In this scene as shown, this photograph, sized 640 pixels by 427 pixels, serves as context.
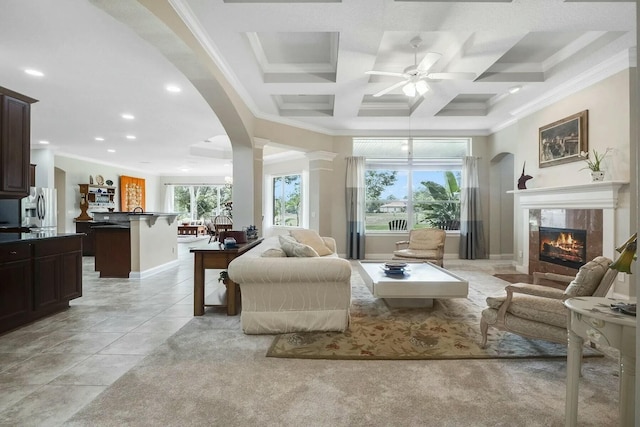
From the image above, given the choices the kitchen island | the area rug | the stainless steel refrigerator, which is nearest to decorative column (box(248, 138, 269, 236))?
the kitchen island

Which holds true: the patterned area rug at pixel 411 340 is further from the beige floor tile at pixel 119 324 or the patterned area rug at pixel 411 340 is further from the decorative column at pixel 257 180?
the decorative column at pixel 257 180

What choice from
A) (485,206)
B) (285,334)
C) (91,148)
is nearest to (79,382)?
(285,334)

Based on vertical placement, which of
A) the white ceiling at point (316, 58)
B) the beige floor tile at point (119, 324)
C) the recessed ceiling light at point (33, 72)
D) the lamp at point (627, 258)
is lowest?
the beige floor tile at point (119, 324)

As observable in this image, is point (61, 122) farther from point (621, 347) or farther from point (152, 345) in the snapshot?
point (621, 347)

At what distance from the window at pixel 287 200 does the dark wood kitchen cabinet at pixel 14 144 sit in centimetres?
613

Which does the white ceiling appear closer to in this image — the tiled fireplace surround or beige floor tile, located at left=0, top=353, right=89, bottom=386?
the tiled fireplace surround

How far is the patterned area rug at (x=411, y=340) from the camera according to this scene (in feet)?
8.43

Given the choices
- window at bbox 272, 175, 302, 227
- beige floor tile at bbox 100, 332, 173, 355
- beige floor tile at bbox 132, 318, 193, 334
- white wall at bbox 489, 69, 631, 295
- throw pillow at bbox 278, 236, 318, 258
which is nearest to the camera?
beige floor tile at bbox 100, 332, 173, 355

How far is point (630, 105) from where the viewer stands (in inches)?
153

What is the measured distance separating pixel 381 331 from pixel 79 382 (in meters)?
2.36

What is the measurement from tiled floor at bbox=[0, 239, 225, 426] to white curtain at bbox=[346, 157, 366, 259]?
3.69 m

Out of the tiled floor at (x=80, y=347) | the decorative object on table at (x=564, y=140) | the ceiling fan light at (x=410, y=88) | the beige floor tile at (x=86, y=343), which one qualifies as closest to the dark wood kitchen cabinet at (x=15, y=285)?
the tiled floor at (x=80, y=347)

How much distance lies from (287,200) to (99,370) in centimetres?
735

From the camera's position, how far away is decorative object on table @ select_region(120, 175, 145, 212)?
38.4 feet
